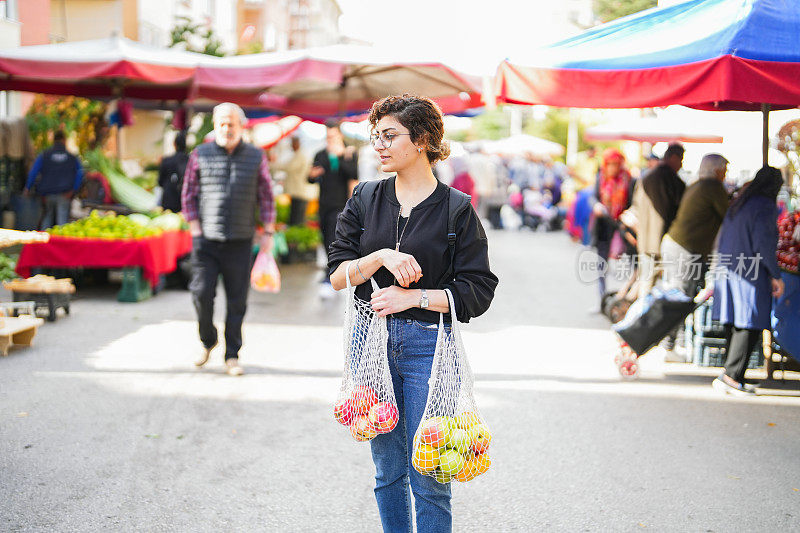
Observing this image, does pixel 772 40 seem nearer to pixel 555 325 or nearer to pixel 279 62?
pixel 555 325

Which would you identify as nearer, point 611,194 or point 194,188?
point 194,188

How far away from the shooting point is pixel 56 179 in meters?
12.7

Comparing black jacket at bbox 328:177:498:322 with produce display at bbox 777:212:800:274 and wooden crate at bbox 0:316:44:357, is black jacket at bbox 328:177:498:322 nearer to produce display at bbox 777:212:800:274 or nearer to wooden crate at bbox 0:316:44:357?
produce display at bbox 777:212:800:274

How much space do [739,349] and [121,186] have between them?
1013 cm

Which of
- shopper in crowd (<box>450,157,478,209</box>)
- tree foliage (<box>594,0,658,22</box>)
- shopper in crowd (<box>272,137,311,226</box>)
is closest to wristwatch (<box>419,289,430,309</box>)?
shopper in crowd (<box>272,137,311,226</box>)

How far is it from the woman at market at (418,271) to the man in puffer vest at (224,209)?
11.4 ft

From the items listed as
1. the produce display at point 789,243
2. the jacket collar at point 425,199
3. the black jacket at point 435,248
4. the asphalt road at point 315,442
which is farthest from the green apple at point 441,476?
the produce display at point 789,243

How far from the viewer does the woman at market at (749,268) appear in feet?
21.7

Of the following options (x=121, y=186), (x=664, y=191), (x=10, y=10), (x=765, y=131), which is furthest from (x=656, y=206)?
(x=10, y=10)

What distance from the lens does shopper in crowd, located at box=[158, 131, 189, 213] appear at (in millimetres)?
11180

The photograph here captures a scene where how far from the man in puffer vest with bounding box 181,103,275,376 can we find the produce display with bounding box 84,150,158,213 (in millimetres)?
6521

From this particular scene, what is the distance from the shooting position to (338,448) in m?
5.38

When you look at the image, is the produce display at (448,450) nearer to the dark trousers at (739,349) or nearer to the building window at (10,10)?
the dark trousers at (739,349)

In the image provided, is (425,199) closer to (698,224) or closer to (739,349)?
(739,349)
